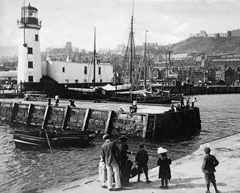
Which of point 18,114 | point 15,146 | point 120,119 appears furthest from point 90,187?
point 18,114

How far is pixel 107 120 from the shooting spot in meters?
29.5

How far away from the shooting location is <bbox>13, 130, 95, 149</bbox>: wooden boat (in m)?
23.4

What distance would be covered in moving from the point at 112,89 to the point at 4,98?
59.3 feet

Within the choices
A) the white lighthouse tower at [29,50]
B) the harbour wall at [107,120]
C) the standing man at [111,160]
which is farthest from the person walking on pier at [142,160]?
the white lighthouse tower at [29,50]

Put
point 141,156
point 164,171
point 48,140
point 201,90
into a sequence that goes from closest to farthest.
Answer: point 164,171, point 141,156, point 48,140, point 201,90

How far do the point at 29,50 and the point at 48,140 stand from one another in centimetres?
3361

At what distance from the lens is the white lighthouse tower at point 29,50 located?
52.3 meters

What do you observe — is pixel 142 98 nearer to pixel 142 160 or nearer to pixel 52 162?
pixel 52 162

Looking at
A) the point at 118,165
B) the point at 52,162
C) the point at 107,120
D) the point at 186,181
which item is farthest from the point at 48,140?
the point at 186,181

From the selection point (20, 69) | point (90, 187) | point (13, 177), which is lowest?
point (13, 177)

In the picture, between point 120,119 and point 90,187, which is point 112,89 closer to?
point 120,119

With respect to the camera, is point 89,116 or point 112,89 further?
point 112,89

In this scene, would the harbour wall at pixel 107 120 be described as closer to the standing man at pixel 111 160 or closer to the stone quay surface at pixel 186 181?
the stone quay surface at pixel 186 181

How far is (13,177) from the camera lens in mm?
17203
